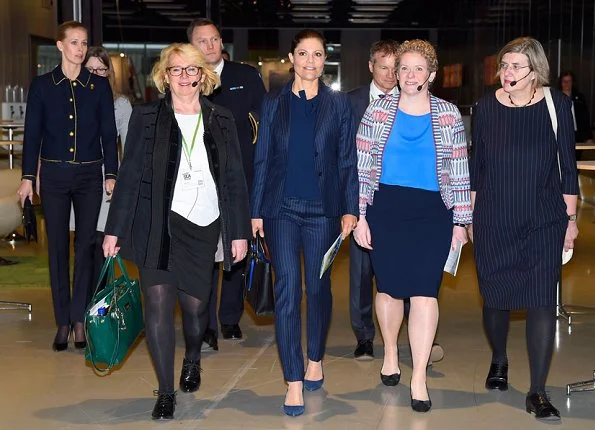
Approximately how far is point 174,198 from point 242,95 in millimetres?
1652

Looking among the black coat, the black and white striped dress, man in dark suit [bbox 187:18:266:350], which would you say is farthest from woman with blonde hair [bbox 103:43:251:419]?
man in dark suit [bbox 187:18:266:350]

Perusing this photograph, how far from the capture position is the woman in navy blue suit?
16.5 ft

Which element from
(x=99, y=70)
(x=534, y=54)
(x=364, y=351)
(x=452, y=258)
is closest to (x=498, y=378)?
(x=452, y=258)

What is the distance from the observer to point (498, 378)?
549 cm

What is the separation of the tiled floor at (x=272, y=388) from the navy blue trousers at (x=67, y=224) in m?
0.31

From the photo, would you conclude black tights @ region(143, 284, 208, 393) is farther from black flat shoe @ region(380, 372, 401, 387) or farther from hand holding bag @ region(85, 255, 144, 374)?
black flat shoe @ region(380, 372, 401, 387)

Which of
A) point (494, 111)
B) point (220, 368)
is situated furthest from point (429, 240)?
point (220, 368)

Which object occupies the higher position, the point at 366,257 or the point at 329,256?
the point at 329,256

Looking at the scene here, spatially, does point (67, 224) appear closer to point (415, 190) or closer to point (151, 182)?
point (151, 182)

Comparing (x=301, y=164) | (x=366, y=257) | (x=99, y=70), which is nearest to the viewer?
(x=301, y=164)

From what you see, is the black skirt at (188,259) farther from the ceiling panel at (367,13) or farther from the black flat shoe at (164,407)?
the ceiling panel at (367,13)

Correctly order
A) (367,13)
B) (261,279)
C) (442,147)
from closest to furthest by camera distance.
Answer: (442,147) < (261,279) < (367,13)

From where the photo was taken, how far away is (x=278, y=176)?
502 centimetres

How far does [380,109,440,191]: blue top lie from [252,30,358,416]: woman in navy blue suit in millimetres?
214
